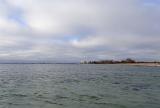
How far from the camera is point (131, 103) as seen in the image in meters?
23.2

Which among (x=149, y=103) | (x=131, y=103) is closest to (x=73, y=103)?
(x=131, y=103)

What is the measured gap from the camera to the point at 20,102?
23.5 meters

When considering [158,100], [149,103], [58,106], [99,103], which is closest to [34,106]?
[58,106]

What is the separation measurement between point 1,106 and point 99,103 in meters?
8.41

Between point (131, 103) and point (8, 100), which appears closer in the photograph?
point (131, 103)

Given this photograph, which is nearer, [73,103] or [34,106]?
[34,106]

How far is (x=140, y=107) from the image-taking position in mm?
21391

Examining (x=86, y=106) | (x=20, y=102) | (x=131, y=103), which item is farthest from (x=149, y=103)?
(x=20, y=102)

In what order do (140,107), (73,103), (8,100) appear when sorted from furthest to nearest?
(8,100) → (73,103) → (140,107)

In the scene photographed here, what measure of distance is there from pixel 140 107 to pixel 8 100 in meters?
12.3

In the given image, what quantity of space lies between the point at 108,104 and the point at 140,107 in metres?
2.83

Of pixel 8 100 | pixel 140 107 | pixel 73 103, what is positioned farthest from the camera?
pixel 8 100

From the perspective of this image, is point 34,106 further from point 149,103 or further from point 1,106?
point 149,103

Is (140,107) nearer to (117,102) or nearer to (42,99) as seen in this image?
(117,102)
